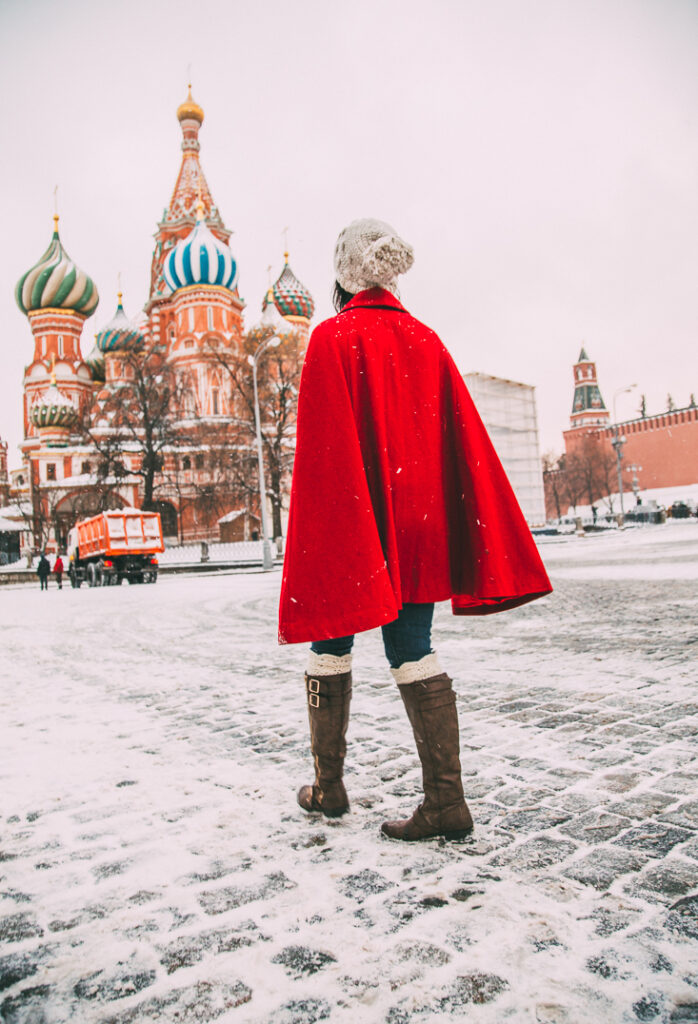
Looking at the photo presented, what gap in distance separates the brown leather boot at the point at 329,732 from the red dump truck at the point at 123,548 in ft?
68.2

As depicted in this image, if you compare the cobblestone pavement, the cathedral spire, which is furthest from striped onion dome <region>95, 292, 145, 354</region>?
the cobblestone pavement

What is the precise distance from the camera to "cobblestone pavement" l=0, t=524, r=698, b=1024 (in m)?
1.41

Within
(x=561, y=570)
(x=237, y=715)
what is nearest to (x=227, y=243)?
(x=561, y=570)

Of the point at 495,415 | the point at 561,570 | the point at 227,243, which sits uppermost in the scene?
the point at 227,243

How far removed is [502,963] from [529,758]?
139 centimetres

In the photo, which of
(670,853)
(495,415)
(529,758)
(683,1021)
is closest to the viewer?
(683,1021)

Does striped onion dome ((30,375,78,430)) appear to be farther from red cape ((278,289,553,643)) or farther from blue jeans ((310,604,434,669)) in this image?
blue jeans ((310,604,434,669))

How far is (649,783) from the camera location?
2.42 meters

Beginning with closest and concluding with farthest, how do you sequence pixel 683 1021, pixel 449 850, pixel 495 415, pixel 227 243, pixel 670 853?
pixel 683 1021
pixel 670 853
pixel 449 850
pixel 495 415
pixel 227 243

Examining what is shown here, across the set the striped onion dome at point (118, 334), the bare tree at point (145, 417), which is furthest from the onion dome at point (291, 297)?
the bare tree at point (145, 417)

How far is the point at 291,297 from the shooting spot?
58.7m

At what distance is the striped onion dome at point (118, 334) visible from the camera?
187ft

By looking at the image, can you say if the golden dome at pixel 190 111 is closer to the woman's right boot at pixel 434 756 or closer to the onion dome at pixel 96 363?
the onion dome at pixel 96 363

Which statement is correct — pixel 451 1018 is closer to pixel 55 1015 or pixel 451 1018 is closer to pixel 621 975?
pixel 621 975
